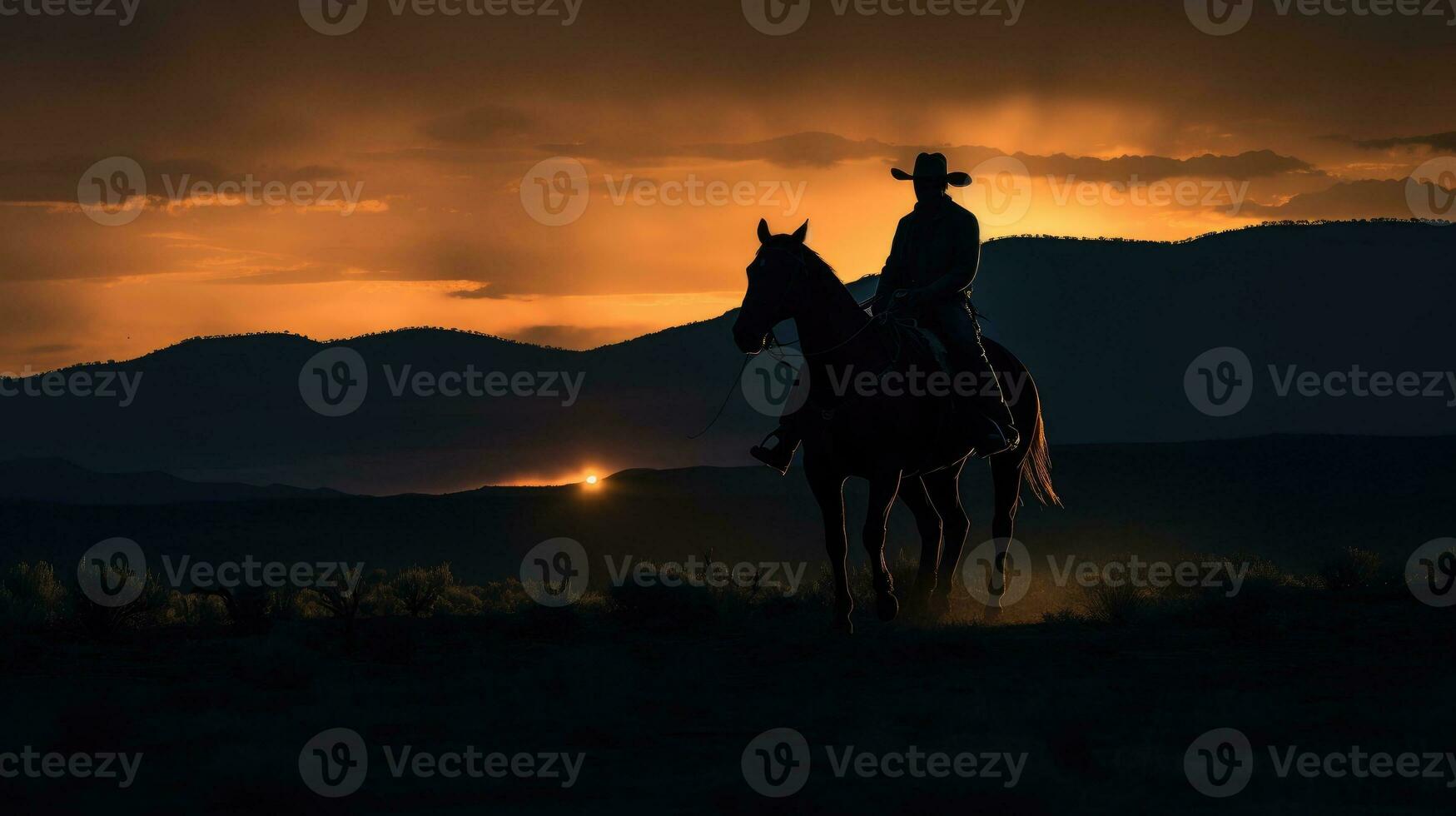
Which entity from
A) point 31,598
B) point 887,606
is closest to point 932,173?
point 887,606

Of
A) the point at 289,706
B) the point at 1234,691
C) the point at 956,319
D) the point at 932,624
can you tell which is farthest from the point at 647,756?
the point at 956,319

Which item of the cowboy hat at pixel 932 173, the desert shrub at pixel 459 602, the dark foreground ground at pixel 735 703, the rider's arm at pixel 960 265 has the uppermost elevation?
the cowboy hat at pixel 932 173

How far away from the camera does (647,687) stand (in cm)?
1168

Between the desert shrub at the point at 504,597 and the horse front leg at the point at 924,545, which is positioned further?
the desert shrub at the point at 504,597

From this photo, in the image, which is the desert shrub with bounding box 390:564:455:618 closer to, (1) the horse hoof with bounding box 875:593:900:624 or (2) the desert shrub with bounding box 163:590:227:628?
(2) the desert shrub with bounding box 163:590:227:628

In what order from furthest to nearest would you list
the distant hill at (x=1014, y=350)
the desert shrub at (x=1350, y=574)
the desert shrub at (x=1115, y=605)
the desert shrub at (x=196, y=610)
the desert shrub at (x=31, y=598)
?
the distant hill at (x=1014, y=350) → the desert shrub at (x=1350, y=574) → the desert shrub at (x=196, y=610) → the desert shrub at (x=31, y=598) → the desert shrub at (x=1115, y=605)

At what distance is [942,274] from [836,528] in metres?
2.77

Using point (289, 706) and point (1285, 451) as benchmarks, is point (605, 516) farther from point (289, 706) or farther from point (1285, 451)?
point (289, 706)

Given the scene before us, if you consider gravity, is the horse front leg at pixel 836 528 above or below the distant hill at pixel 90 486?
below

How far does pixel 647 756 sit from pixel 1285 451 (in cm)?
5421

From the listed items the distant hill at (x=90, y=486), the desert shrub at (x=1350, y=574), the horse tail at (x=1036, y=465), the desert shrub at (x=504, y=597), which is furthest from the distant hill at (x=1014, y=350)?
the horse tail at (x=1036, y=465)

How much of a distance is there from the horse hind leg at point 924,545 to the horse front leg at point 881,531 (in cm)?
111

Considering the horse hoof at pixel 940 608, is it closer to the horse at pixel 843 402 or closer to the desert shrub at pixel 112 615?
the horse at pixel 843 402

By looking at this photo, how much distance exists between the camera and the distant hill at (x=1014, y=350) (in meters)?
76.4
